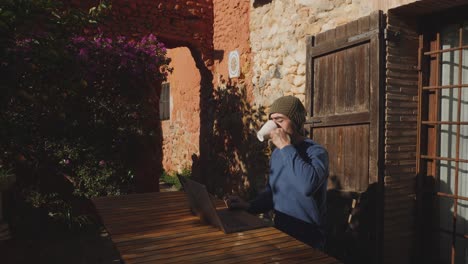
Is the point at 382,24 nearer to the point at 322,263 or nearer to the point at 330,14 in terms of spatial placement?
the point at 330,14

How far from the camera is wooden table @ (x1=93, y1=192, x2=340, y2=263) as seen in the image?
1.42 metres

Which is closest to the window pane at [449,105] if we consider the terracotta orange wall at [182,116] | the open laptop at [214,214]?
the open laptop at [214,214]

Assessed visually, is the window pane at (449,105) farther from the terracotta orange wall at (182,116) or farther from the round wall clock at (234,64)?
the terracotta orange wall at (182,116)

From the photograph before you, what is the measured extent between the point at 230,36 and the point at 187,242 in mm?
4961

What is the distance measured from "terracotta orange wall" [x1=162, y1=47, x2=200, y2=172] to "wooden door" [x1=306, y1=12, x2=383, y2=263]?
4.34 m

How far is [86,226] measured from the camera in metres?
4.89

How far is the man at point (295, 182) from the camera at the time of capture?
201cm

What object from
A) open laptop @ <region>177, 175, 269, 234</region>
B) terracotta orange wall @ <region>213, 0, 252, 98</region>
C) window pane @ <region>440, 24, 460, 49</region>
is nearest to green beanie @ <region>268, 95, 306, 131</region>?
open laptop @ <region>177, 175, 269, 234</region>

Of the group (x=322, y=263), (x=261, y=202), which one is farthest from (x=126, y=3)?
(x=322, y=263)

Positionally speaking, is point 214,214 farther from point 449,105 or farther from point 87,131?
point 87,131

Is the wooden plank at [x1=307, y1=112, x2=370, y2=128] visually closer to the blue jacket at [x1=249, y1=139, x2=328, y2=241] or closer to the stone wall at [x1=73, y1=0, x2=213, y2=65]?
the blue jacket at [x1=249, y1=139, x2=328, y2=241]

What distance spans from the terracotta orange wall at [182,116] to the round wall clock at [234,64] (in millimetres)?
2022

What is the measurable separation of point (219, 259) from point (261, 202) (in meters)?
0.99

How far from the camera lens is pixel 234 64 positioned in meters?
5.93
